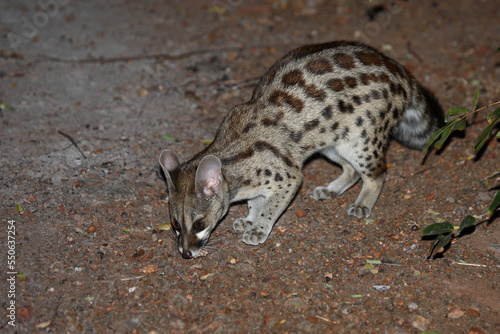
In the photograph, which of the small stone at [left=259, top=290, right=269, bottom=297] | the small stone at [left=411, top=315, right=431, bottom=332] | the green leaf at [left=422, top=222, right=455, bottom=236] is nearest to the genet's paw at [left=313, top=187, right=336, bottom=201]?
the small stone at [left=259, top=290, right=269, bottom=297]

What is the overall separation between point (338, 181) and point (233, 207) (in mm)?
1289

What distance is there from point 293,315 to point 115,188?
250cm

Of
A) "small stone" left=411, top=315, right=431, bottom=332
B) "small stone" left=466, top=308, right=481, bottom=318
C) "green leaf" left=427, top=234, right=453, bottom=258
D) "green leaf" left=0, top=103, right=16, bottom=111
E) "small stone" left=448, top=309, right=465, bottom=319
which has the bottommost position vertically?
"green leaf" left=0, top=103, right=16, bottom=111

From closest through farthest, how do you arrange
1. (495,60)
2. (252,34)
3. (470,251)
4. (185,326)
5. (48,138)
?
(185,326) → (470,251) → (48,138) → (495,60) → (252,34)

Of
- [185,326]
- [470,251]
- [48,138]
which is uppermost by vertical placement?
[470,251]

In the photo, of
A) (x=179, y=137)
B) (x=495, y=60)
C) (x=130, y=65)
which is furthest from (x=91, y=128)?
(x=495, y=60)

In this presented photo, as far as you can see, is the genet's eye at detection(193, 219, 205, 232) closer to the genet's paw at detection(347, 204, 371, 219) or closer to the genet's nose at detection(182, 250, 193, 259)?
the genet's nose at detection(182, 250, 193, 259)

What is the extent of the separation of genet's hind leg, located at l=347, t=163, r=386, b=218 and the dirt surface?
0.36 feet

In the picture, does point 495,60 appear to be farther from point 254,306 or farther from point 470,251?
point 254,306

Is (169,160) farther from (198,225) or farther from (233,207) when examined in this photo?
(233,207)

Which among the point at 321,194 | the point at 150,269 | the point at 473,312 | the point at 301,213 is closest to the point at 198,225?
the point at 150,269

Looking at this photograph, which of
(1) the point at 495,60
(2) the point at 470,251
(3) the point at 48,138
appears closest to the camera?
(2) the point at 470,251

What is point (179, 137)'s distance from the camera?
6.69 m

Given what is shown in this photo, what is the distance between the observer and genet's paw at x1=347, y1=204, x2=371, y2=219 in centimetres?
561
